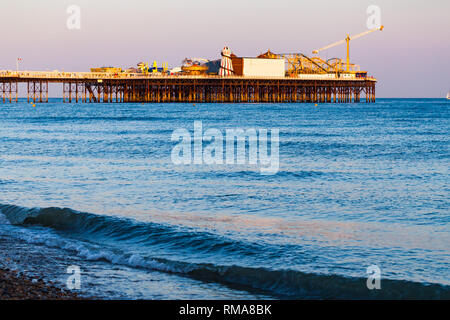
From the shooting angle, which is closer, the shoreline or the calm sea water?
the shoreline

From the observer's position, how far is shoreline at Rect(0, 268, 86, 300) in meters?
8.95

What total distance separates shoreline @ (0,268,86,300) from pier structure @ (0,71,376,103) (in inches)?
4199

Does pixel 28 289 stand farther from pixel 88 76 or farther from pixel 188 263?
pixel 88 76

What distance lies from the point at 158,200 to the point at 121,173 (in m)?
6.27

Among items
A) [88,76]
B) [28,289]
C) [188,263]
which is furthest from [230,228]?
[88,76]

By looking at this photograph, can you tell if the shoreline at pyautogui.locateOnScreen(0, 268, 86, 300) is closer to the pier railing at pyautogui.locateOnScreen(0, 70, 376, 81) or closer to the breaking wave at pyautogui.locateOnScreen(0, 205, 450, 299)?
the breaking wave at pyautogui.locateOnScreen(0, 205, 450, 299)

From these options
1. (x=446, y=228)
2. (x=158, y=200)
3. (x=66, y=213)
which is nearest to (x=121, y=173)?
(x=158, y=200)

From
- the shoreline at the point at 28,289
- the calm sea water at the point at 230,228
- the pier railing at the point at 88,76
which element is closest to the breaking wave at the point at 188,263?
the calm sea water at the point at 230,228

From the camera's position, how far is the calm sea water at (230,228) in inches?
403

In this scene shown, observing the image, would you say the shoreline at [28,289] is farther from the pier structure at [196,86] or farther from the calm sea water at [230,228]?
the pier structure at [196,86]

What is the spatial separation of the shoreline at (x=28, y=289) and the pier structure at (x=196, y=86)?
350 feet

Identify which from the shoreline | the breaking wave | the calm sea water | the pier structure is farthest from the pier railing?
the shoreline

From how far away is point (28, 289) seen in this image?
366 inches

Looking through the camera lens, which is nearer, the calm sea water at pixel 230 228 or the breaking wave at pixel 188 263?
the breaking wave at pixel 188 263
